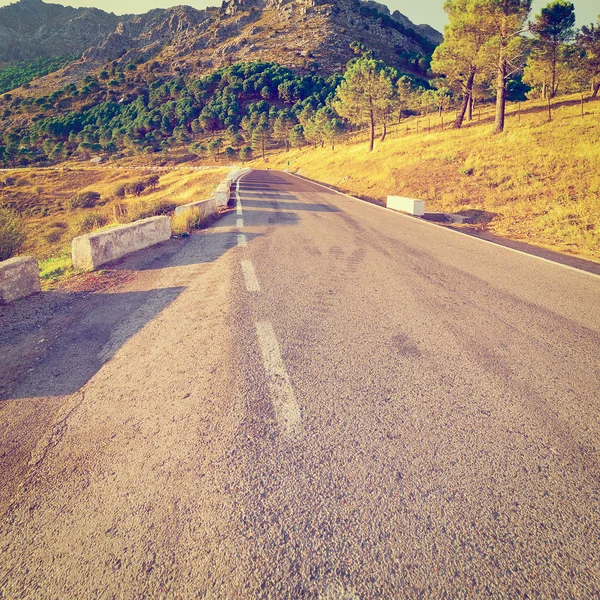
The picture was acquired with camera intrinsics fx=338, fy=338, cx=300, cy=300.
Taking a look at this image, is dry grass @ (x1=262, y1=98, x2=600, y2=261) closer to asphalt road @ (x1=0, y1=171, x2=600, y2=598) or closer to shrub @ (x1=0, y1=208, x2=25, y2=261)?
asphalt road @ (x1=0, y1=171, x2=600, y2=598)

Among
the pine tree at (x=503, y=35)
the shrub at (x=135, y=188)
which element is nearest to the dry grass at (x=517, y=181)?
the pine tree at (x=503, y=35)

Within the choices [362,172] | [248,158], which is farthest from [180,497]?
[248,158]

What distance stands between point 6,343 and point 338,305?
3.95 metres

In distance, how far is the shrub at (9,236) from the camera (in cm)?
766

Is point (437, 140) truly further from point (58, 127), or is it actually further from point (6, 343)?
point (58, 127)

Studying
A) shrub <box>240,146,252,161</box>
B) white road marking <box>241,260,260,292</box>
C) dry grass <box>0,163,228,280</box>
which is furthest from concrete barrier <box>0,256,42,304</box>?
shrub <box>240,146,252,161</box>

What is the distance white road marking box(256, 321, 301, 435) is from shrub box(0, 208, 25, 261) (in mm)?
7353

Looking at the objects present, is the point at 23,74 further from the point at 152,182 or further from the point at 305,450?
the point at 305,450

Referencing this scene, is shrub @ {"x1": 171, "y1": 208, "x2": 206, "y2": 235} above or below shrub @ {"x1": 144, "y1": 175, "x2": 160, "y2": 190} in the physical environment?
below

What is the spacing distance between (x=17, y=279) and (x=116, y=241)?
2244 mm

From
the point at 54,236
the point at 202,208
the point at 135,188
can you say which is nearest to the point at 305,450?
the point at 202,208

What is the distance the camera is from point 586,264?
6.95 metres

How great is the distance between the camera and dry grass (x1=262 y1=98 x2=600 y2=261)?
32.7ft

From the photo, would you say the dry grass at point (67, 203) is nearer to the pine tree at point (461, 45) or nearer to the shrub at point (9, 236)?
the shrub at point (9, 236)
